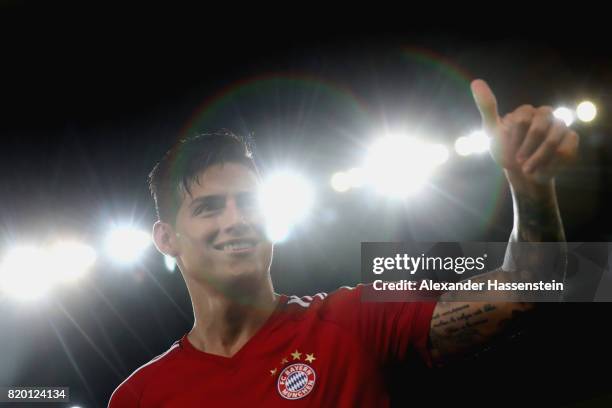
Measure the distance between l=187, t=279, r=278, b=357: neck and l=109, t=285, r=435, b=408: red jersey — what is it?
0.04 metres

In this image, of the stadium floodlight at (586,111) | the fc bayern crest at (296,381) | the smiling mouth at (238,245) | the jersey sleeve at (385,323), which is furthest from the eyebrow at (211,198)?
the stadium floodlight at (586,111)

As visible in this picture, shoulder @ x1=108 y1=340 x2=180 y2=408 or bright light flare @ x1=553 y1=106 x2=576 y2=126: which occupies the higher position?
bright light flare @ x1=553 y1=106 x2=576 y2=126

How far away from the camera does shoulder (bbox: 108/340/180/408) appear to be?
2.38 metres

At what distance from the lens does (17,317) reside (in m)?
5.60

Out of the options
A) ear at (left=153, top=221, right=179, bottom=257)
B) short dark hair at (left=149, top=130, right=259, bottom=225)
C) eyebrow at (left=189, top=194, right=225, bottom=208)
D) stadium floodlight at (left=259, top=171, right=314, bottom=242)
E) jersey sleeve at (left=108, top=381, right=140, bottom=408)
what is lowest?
jersey sleeve at (left=108, top=381, right=140, bottom=408)

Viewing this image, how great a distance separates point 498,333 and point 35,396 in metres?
4.52

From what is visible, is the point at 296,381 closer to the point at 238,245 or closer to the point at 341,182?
the point at 238,245

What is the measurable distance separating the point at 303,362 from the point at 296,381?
3.3 inches

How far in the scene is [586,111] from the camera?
4.42 m

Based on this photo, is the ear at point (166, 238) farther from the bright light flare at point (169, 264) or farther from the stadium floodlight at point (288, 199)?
the bright light flare at point (169, 264)

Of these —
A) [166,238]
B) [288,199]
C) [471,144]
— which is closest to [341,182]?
[288,199]

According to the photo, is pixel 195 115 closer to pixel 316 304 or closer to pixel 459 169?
Result: pixel 459 169

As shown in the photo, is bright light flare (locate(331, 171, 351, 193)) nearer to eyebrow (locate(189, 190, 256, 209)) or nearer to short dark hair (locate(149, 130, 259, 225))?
short dark hair (locate(149, 130, 259, 225))

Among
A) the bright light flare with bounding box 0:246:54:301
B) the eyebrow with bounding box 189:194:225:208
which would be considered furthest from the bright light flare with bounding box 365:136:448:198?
the bright light flare with bounding box 0:246:54:301
